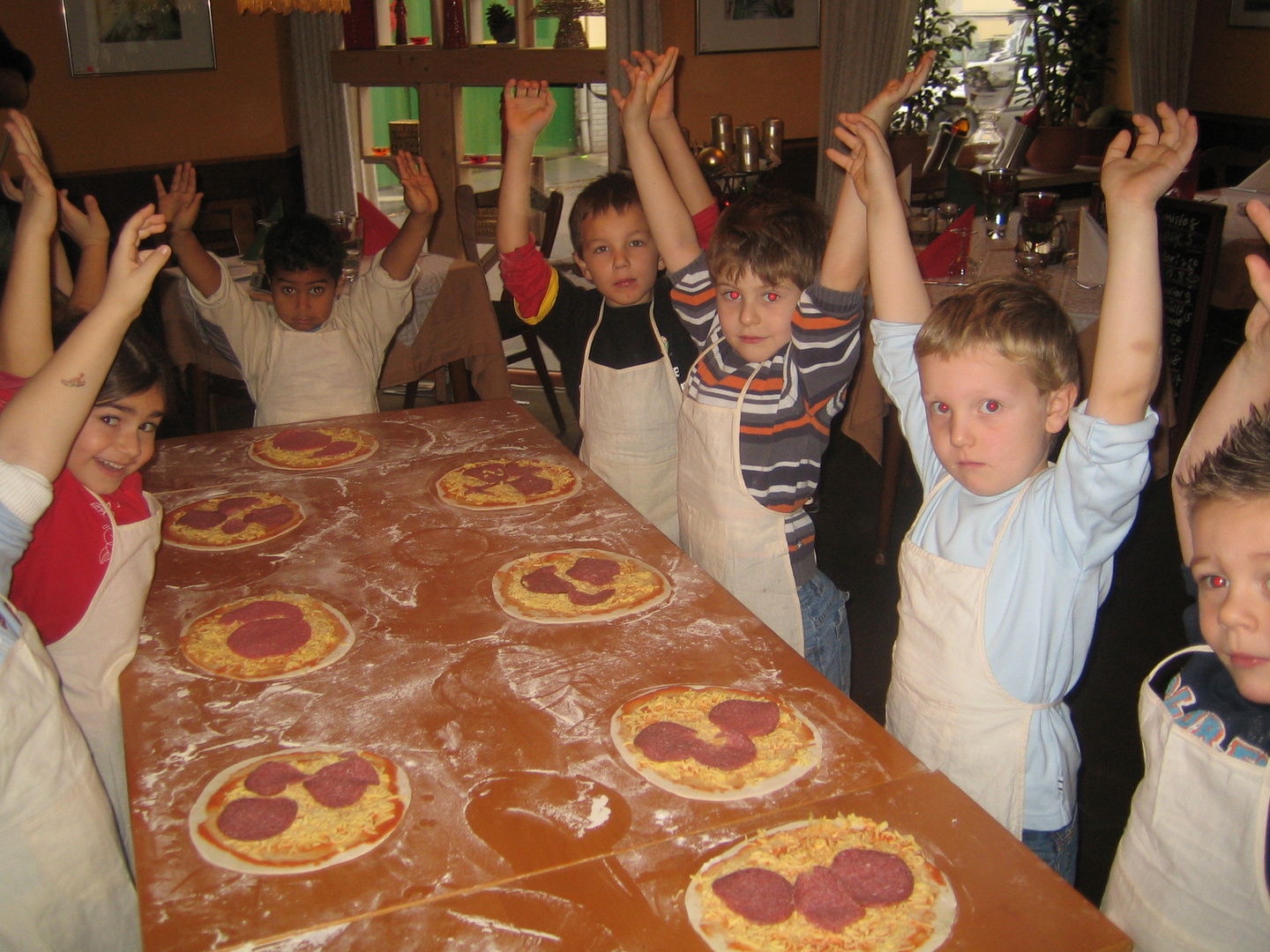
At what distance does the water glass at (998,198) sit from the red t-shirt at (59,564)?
3209mm

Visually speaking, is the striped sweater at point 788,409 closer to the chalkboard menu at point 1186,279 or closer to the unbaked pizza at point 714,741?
the unbaked pizza at point 714,741

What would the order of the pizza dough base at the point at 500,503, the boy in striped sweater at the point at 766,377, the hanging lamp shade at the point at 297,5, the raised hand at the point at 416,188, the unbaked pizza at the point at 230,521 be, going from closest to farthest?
the boy in striped sweater at the point at 766,377 → the unbaked pizza at the point at 230,521 → the pizza dough base at the point at 500,503 → the raised hand at the point at 416,188 → the hanging lamp shade at the point at 297,5

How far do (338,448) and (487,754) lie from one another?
120 cm

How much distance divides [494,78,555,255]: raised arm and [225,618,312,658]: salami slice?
1067mm

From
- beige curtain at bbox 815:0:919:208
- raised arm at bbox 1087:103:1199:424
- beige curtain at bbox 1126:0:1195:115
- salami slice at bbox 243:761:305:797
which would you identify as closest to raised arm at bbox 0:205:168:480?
salami slice at bbox 243:761:305:797

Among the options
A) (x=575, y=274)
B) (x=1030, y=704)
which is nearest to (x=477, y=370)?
(x=575, y=274)

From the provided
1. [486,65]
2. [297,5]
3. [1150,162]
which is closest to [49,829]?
[1150,162]

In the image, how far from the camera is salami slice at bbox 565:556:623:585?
153 cm

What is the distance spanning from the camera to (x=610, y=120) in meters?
5.54

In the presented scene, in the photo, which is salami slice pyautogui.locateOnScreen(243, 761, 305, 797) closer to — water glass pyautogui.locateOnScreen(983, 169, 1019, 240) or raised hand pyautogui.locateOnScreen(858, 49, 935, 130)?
raised hand pyautogui.locateOnScreen(858, 49, 935, 130)

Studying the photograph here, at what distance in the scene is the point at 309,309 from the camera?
8.37ft

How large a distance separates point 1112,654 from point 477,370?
8.70 ft

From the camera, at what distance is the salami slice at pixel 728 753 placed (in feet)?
3.65

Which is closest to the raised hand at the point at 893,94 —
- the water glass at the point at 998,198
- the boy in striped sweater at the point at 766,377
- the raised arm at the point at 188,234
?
the boy in striped sweater at the point at 766,377
